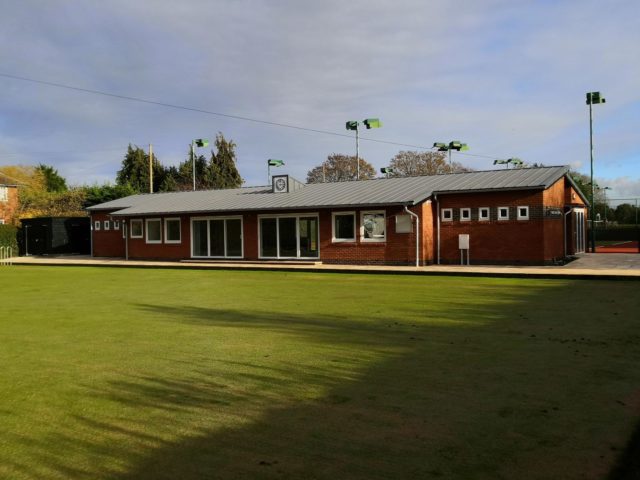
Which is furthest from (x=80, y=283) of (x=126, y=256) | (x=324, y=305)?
(x=126, y=256)

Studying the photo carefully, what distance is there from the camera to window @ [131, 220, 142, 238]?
27.3 m

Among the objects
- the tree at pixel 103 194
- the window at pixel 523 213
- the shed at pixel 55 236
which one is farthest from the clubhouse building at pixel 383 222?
the tree at pixel 103 194

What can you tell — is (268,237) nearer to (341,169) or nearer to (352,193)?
(352,193)

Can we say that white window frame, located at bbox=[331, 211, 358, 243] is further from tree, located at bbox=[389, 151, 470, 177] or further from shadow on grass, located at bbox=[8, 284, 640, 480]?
tree, located at bbox=[389, 151, 470, 177]

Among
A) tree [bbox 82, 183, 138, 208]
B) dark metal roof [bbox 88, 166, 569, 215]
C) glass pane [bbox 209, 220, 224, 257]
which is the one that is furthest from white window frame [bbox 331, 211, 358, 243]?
tree [bbox 82, 183, 138, 208]

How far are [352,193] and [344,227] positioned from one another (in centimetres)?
171

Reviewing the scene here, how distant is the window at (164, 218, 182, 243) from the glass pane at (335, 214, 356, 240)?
8.07m

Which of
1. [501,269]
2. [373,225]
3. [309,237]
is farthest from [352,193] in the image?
[501,269]

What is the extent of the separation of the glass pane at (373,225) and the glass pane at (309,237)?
221 cm

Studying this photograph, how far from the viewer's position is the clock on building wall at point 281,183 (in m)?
25.6

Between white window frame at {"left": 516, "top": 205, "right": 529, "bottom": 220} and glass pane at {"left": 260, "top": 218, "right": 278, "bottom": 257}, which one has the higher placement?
white window frame at {"left": 516, "top": 205, "right": 529, "bottom": 220}

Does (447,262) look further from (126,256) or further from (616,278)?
(126,256)

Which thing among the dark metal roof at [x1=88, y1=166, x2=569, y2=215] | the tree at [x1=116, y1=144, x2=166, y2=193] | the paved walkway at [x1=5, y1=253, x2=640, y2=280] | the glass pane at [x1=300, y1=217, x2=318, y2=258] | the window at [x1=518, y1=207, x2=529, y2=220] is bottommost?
the paved walkway at [x1=5, y1=253, x2=640, y2=280]

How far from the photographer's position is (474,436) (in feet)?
12.0
